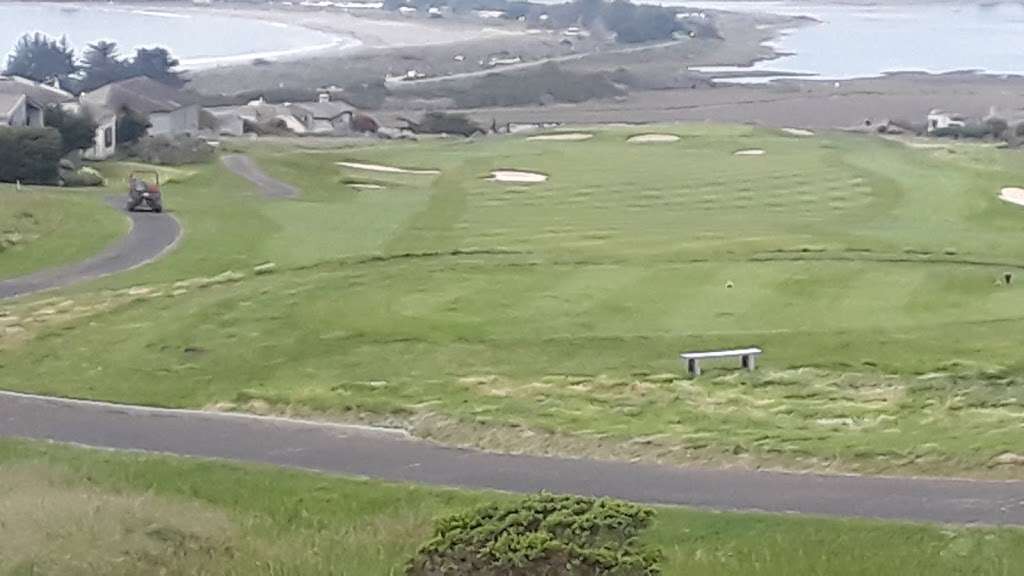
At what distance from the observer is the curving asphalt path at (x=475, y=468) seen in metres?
13.7

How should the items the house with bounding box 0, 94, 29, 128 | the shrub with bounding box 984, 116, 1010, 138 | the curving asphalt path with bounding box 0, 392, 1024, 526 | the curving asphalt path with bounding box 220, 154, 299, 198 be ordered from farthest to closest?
the shrub with bounding box 984, 116, 1010, 138
the house with bounding box 0, 94, 29, 128
the curving asphalt path with bounding box 220, 154, 299, 198
the curving asphalt path with bounding box 0, 392, 1024, 526

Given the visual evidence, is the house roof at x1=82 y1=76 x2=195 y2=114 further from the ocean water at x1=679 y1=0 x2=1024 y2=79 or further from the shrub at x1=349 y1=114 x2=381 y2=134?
the ocean water at x1=679 y1=0 x2=1024 y2=79

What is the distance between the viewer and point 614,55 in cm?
13225

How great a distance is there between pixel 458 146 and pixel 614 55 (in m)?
71.8

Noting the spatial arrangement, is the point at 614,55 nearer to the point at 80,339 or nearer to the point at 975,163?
the point at 975,163

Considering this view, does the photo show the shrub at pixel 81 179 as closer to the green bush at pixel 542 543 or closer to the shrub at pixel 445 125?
the shrub at pixel 445 125

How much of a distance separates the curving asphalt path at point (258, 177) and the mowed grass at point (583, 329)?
156 inches

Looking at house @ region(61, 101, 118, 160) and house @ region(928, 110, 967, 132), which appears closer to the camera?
house @ region(61, 101, 118, 160)

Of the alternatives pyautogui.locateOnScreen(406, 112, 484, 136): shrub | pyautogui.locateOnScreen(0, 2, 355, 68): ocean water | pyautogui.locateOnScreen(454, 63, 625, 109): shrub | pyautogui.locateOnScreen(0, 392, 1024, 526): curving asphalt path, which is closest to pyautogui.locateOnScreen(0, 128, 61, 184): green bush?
pyautogui.locateOnScreen(0, 392, 1024, 526): curving asphalt path

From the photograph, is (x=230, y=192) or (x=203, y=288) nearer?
(x=203, y=288)

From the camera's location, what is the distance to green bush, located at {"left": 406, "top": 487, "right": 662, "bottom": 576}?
8844 mm

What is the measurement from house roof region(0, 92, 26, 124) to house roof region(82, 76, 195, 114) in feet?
17.1

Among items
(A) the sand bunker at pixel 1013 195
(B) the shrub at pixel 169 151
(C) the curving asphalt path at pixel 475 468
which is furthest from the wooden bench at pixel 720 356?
(B) the shrub at pixel 169 151

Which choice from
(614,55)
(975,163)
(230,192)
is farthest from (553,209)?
(614,55)
